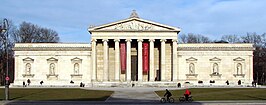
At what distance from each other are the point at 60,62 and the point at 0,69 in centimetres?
1427

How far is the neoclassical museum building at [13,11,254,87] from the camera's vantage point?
95250 mm

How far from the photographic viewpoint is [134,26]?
9550 centimetres

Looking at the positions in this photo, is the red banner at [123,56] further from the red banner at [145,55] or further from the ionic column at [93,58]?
the ionic column at [93,58]

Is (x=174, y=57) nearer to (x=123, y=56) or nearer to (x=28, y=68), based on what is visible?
(x=123, y=56)

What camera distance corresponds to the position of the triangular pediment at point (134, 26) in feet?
311

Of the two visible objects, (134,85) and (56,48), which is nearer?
(134,85)

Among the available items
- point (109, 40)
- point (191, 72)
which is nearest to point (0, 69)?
point (109, 40)

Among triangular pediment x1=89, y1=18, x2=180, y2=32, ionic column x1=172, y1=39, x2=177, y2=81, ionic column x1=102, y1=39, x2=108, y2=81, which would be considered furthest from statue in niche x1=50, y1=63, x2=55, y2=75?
ionic column x1=172, y1=39, x2=177, y2=81

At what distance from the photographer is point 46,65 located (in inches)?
3851

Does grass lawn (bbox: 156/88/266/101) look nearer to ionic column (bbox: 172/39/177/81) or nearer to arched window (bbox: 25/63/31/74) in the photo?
ionic column (bbox: 172/39/177/81)

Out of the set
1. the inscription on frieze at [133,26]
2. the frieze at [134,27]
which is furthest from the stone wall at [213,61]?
the inscription on frieze at [133,26]

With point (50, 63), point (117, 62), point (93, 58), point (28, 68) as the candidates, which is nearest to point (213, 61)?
point (117, 62)

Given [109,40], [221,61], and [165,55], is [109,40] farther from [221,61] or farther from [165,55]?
[221,61]

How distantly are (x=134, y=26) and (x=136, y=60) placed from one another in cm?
832
